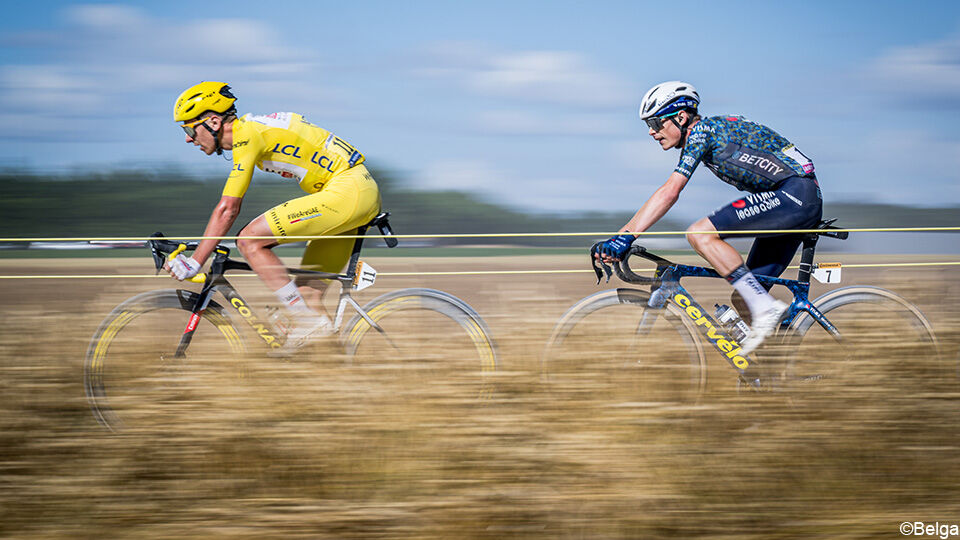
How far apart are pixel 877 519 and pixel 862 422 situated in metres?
0.57

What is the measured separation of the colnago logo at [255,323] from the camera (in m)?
3.89

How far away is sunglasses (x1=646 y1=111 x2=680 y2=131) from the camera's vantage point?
161 inches

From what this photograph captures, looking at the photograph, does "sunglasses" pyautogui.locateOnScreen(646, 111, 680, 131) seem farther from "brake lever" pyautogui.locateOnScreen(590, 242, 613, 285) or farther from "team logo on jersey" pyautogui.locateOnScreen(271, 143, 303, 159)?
"team logo on jersey" pyautogui.locateOnScreen(271, 143, 303, 159)

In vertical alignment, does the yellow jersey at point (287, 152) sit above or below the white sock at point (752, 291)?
above

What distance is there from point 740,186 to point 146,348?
2854 millimetres

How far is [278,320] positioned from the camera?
3924mm

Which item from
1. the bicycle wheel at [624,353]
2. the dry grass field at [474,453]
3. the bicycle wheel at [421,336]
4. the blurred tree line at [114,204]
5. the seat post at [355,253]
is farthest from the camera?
the blurred tree line at [114,204]

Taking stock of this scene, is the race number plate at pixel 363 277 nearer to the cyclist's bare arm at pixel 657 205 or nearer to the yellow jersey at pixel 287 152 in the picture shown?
the yellow jersey at pixel 287 152

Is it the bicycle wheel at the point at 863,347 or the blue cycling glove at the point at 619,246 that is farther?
the blue cycling glove at the point at 619,246

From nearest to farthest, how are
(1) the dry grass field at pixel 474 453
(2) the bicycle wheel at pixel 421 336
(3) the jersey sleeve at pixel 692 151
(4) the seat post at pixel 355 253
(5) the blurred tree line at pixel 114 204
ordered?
(1) the dry grass field at pixel 474 453 → (2) the bicycle wheel at pixel 421 336 → (3) the jersey sleeve at pixel 692 151 → (4) the seat post at pixel 355 253 → (5) the blurred tree line at pixel 114 204

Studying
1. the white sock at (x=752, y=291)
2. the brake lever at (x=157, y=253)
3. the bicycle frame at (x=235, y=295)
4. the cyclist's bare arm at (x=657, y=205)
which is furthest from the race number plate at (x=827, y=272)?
the brake lever at (x=157, y=253)

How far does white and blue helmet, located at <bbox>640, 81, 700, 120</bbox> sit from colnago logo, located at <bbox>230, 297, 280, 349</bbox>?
6.71 ft

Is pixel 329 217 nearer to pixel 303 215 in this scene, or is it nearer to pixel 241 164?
pixel 303 215

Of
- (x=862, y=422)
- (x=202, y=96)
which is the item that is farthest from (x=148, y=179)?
Answer: (x=862, y=422)
